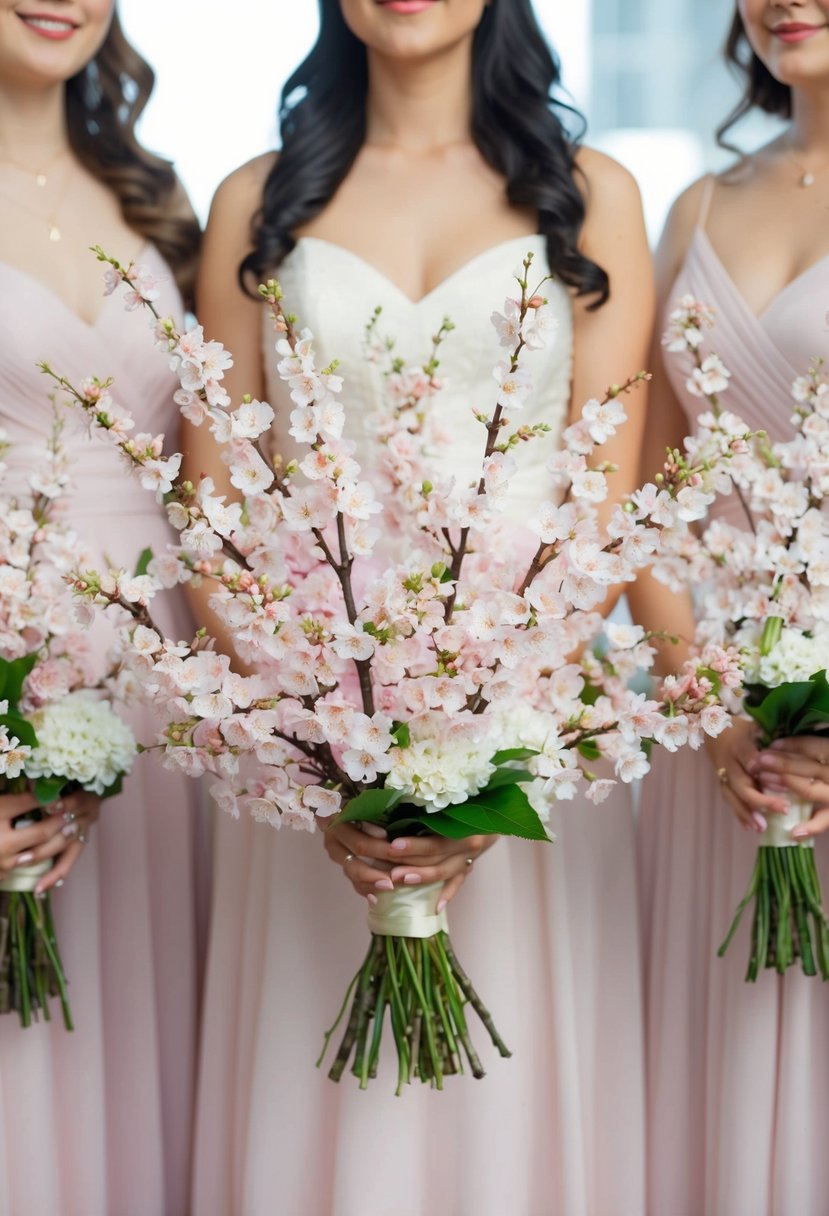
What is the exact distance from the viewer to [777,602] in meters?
1.76

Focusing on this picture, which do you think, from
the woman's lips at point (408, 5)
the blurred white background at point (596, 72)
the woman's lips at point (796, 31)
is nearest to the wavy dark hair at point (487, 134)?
the woman's lips at point (408, 5)

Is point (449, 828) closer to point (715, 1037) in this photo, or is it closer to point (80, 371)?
point (715, 1037)

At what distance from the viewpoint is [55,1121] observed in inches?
81.4

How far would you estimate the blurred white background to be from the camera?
14.3ft

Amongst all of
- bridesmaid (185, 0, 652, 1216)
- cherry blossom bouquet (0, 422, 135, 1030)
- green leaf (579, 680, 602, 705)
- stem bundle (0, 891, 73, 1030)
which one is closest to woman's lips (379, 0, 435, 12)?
bridesmaid (185, 0, 652, 1216)

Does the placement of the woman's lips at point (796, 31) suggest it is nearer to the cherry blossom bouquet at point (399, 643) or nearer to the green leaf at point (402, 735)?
the cherry blossom bouquet at point (399, 643)

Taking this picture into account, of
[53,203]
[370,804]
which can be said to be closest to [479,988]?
[370,804]

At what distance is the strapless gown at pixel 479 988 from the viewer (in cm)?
193

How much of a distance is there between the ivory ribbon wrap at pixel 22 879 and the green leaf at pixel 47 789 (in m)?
0.11

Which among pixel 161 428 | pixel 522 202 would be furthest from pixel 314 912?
pixel 522 202

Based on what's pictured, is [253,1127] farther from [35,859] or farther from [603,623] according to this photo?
[603,623]

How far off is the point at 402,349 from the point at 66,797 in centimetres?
76

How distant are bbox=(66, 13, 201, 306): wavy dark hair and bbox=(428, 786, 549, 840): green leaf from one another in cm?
107

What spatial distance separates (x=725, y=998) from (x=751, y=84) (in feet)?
4.56
